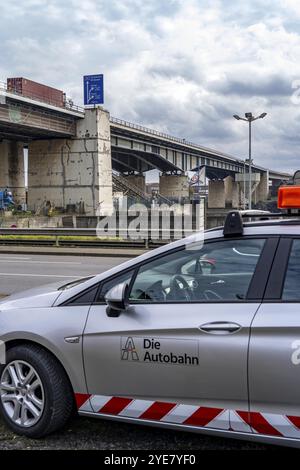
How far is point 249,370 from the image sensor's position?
9.76 feet

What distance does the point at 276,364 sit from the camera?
9.55 ft

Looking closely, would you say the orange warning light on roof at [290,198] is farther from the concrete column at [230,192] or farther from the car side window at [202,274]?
the concrete column at [230,192]

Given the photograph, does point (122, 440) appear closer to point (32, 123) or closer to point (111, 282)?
point (111, 282)

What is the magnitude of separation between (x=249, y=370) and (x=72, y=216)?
4671cm

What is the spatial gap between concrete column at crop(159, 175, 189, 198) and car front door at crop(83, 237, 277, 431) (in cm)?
8308

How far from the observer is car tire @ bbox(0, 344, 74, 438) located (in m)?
3.50

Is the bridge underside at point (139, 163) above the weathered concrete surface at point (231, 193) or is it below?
above

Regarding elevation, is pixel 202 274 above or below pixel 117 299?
above

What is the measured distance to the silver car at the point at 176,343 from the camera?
298 cm

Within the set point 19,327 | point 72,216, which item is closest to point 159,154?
point 72,216

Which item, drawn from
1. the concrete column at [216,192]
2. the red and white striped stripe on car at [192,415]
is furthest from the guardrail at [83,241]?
the concrete column at [216,192]

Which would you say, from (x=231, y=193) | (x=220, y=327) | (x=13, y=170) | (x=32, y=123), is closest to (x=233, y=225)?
(x=220, y=327)

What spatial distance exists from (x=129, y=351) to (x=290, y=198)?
1.50 meters
